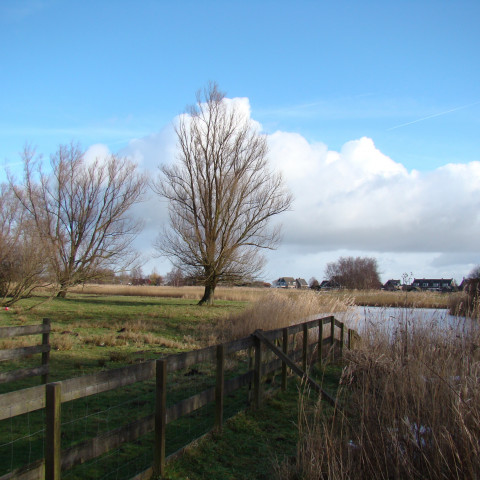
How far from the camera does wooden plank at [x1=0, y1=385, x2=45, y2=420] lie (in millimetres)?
3073

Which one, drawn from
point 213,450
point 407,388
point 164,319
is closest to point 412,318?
point 407,388

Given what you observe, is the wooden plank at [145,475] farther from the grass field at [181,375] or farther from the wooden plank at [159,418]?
the grass field at [181,375]

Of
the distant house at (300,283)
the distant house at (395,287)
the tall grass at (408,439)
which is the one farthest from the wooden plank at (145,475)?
the distant house at (300,283)

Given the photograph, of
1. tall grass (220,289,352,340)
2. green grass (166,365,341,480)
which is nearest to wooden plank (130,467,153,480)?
green grass (166,365,341,480)

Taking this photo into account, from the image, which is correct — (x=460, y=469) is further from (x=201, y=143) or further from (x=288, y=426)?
(x=201, y=143)

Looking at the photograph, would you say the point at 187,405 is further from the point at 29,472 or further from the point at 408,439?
the point at 408,439

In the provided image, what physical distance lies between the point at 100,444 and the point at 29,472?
622 mm

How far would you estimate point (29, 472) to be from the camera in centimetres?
324

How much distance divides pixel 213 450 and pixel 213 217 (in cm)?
2405

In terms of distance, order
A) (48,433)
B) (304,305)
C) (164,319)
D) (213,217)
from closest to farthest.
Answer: (48,433) < (304,305) < (164,319) < (213,217)

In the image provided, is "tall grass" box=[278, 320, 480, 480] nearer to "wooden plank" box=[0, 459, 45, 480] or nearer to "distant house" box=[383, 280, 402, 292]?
"wooden plank" box=[0, 459, 45, 480]

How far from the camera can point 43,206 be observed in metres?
34.3

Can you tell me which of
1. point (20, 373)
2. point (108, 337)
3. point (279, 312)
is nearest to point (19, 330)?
point (20, 373)

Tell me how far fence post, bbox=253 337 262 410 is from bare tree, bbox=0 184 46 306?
14.4m
